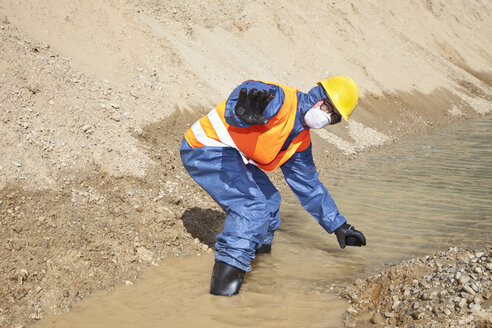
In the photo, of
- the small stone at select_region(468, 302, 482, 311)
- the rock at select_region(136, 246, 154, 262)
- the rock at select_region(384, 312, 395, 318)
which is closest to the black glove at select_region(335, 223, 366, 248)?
the rock at select_region(384, 312, 395, 318)

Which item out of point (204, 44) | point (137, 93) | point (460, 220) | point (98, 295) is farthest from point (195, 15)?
point (98, 295)

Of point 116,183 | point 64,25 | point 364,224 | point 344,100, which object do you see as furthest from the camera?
point 64,25

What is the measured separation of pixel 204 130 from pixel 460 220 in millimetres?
3050

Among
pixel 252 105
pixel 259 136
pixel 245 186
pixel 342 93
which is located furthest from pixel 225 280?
pixel 342 93

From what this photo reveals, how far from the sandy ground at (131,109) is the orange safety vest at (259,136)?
113 centimetres

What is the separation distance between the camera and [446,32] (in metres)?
20.7

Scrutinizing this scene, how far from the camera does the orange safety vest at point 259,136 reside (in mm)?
3760

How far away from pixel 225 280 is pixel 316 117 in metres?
1.36

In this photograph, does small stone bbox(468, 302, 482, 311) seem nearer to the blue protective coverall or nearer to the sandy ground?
the blue protective coverall

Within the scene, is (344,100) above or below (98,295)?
above

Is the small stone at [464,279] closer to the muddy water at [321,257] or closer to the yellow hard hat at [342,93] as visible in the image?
the muddy water at [321,257]

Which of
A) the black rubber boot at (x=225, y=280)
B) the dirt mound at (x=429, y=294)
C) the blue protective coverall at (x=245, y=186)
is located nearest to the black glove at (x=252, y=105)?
the blue protective coverall at (x=245, y=186)

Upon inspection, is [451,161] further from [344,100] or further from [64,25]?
[64,25]

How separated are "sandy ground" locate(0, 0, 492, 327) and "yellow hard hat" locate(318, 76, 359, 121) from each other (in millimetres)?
1902
